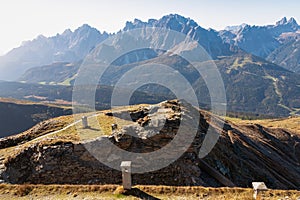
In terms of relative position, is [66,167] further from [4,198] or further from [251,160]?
[251,160]

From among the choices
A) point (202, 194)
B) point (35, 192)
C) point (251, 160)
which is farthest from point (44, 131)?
point (251, 160)

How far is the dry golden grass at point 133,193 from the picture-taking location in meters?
24.0

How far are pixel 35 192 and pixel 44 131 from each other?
20.3m

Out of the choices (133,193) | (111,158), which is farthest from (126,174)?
(111,158)

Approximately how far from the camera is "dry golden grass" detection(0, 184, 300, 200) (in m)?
24.0

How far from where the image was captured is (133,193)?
24359 mm

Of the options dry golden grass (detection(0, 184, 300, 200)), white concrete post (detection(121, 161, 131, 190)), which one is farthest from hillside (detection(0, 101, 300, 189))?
white concrete post (detection(121, 161, 131, 190))

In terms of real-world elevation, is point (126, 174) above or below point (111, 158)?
above

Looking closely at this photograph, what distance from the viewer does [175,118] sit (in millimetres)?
33406

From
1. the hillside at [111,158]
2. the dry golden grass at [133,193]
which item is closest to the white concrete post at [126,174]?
the dry golden grass at [133,193]

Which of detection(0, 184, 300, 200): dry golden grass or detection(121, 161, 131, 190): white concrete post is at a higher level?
detection(121, 161, 131, 190): white concrete post

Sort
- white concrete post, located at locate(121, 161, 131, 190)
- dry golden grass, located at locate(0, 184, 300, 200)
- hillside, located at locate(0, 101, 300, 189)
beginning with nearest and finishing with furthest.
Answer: dry golden grass, located at locate(0, 184, 300, 200) < white concrete post, located at locate(121, 161, 131, 190) < hillside, located at locate(0, 101, 300, 189)

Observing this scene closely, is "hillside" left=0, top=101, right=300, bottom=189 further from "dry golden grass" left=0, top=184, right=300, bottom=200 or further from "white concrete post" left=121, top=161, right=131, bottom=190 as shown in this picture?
"white concrete post" left=121, top=161, right=131, bottom=190

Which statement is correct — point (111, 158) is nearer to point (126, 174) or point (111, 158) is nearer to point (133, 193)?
point (126, 174)
